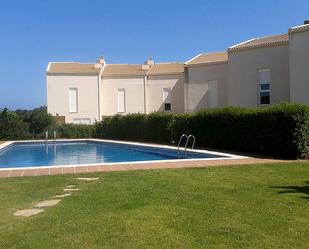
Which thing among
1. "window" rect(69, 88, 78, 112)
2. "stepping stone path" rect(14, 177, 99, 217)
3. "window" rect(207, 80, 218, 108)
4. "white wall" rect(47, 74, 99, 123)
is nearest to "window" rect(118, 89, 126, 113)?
"white wall" rect(47, 74, 99, 123)

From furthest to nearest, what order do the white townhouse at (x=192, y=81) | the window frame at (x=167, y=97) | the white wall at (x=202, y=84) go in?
the window frame at (x=167, y=97), the white wall at (x=202, y=84), the white townhouse at (x=192, y=81)

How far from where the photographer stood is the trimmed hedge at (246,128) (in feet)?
52.0

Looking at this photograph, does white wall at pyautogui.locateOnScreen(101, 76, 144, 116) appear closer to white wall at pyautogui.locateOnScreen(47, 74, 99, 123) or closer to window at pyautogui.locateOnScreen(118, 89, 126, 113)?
window at pyautogui.locateOnScreen(118, 89, 126, 113)

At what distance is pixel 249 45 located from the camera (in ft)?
92.6

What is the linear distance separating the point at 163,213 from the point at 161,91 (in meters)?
35.0

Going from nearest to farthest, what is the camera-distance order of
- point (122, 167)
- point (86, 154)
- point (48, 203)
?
point (48, 203) < point (122, 167) < point (86, 154)

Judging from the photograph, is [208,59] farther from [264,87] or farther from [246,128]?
[246,128]

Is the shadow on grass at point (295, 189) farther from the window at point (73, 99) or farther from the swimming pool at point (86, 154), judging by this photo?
the window at point (73, 99)

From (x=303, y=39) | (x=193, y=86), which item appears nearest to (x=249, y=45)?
(x=303, y=39)

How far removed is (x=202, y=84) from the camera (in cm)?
3478

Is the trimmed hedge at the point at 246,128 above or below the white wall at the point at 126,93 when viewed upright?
below

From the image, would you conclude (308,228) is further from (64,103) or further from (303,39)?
(64,103)

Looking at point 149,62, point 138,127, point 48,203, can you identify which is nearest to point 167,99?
point 149,62

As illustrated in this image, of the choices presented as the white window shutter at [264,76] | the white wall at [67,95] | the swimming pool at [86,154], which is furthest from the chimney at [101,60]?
the white window shutter at [264,76]
